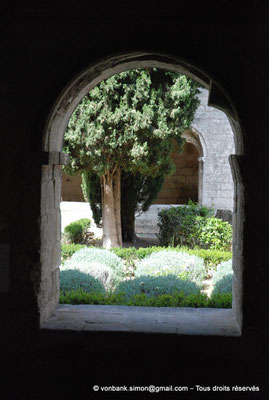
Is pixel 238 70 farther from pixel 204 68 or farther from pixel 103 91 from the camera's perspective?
pixel 103 91

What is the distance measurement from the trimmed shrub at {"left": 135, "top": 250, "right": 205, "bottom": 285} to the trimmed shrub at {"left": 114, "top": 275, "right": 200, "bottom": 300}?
79 cm

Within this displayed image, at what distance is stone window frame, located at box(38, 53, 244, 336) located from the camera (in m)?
2.74

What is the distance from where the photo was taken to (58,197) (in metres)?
3.12

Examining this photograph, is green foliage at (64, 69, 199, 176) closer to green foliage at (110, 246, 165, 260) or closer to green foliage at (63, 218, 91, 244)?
green foliage at (110, 246, 165, 260)

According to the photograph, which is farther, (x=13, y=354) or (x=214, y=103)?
(x=214, y=103)

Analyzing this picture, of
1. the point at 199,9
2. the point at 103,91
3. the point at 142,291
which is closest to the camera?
the point at 199,9

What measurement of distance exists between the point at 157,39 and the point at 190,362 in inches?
86.8

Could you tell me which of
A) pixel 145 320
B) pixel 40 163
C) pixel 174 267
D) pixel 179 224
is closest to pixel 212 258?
pixel 174 267

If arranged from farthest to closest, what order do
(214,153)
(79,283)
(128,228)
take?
(214,153) < (128,228) < (79,283)

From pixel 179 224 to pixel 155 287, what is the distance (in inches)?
161

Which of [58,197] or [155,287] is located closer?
[58,197]

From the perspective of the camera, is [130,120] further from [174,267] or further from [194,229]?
[174,267]

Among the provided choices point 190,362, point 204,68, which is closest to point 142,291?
point 190,362

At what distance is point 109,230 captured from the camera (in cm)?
835
